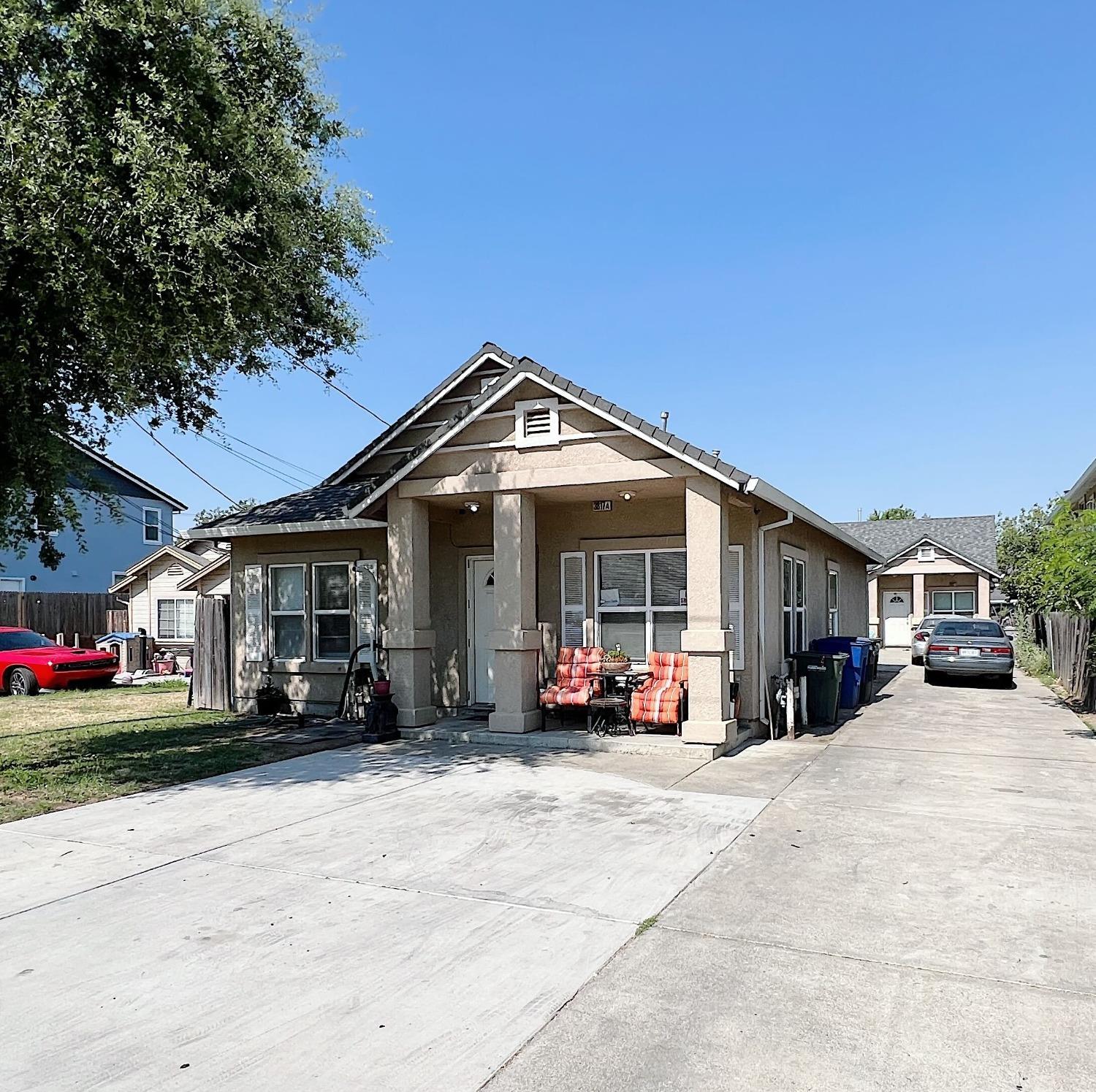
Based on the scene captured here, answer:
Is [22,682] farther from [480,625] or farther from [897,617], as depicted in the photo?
[897,617]

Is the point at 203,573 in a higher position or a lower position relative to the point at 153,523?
lower

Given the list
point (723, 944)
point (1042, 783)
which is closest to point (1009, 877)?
point (723, 944)

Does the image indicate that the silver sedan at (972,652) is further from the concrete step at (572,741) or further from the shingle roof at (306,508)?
the shingle roof at (306,508)

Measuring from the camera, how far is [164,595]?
27.1 meters

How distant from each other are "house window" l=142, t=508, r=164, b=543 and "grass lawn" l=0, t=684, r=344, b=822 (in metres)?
18.6

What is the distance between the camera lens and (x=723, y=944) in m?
4.87

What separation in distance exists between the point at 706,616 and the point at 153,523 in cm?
2905

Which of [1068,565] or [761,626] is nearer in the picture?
[1068,565]

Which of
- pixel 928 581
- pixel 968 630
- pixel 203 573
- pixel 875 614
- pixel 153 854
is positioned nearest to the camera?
pixel 153 854

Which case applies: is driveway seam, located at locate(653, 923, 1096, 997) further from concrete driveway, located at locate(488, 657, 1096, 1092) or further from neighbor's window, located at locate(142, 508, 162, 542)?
neighbor's window, located at locate(142, 508, 162, 542)

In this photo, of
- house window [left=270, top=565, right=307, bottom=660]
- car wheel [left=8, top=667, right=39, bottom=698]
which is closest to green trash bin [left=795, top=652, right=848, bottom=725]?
house window [left=270, top=565, right=307, bottom=660]

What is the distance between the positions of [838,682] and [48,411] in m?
11.3

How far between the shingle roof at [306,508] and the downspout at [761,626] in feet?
19.0

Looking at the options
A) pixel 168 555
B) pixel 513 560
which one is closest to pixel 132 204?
pixel 513 560
